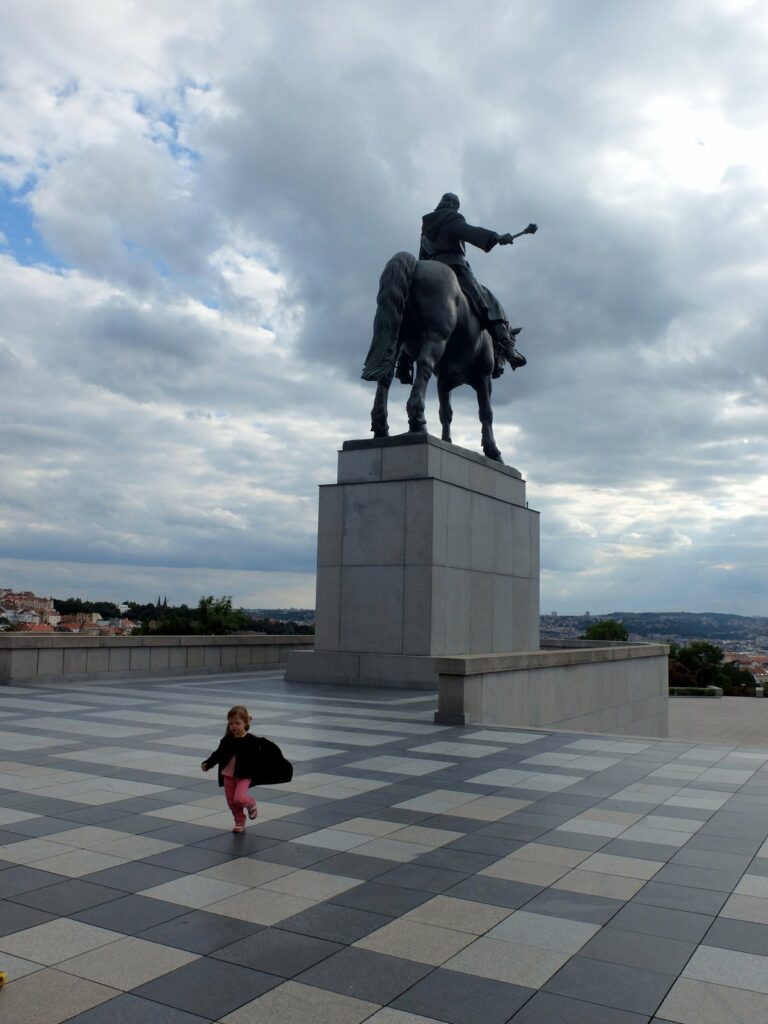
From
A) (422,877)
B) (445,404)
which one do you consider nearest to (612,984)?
(422,877)

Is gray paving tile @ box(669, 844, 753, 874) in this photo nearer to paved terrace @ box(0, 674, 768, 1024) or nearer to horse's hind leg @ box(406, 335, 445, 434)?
paved terrace @ box(0, 674, 768, 1024)

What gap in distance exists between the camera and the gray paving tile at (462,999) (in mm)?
3828

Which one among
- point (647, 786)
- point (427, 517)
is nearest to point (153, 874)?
point (647, 786)

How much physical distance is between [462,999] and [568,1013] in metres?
0.46

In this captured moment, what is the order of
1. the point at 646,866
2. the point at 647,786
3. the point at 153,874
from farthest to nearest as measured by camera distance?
the point at 647,786 → the point at 646,866 → the point at 153,874

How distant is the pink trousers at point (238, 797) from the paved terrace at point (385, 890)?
0.17 metres

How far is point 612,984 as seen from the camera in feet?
13.7

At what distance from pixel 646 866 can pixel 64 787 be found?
5.09 metres

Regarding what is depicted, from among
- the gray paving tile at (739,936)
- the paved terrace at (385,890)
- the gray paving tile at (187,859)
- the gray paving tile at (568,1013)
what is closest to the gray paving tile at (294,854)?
the paved terrace at (385,890)

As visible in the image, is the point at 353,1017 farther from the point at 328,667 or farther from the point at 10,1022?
the point at 328,667

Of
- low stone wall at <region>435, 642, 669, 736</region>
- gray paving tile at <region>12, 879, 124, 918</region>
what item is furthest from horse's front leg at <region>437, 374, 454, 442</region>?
gray paving tile at <region>12, 879, 124, 918</region>

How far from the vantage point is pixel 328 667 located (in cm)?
1922

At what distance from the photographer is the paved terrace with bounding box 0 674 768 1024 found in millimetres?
4004

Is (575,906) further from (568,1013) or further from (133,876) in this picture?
(133,876)
